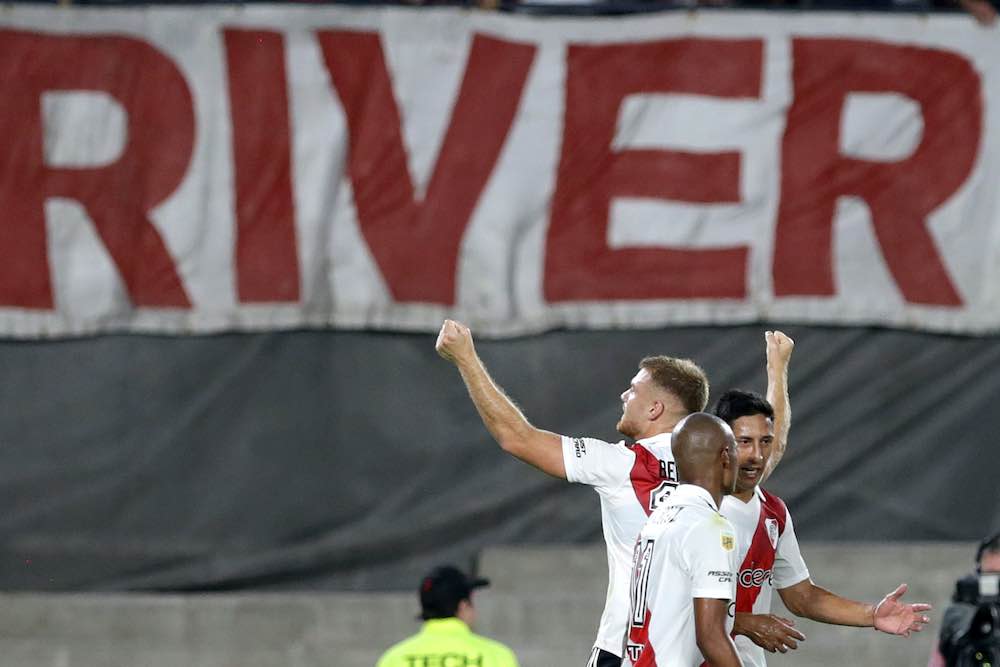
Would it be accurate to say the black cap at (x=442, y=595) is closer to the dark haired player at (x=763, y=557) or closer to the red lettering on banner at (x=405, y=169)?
the dark haired player at (x=763, y=557)

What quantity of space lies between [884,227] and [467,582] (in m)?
4.88

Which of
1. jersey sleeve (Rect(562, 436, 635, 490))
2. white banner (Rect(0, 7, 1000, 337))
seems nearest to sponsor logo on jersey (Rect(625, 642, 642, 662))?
jersey sleeve (Rect(562, 436, 635, 490))

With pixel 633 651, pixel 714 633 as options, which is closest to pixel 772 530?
pixel 633 651

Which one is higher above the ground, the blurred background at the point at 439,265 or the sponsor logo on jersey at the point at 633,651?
the blurred background at the point at 439,265

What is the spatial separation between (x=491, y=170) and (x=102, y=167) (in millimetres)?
2301

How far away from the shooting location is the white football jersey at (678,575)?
15.3 ft

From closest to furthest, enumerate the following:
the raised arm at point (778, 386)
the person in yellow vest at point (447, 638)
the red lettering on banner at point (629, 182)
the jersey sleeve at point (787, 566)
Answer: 1. the jersey sleeve at point (787, 566)
2. the raised arm at point (778, 386)
3. the person in yellow vest at point (447, 638)
4. the red lettering on banner at point (629, 182)

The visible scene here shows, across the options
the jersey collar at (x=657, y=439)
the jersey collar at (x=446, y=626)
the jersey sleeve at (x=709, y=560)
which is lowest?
the jersey collar at (x=446, y=626)

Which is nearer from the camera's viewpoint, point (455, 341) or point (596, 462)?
point (455, 341)

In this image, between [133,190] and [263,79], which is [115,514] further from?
[263,79]

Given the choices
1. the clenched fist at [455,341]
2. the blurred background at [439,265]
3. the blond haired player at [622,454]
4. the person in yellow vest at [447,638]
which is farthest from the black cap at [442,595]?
the blurred background at [439,265]

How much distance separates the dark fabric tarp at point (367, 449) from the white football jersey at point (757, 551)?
4718 mm

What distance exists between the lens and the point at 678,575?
4.72m

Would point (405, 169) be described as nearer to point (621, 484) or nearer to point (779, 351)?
point (779, 351)
